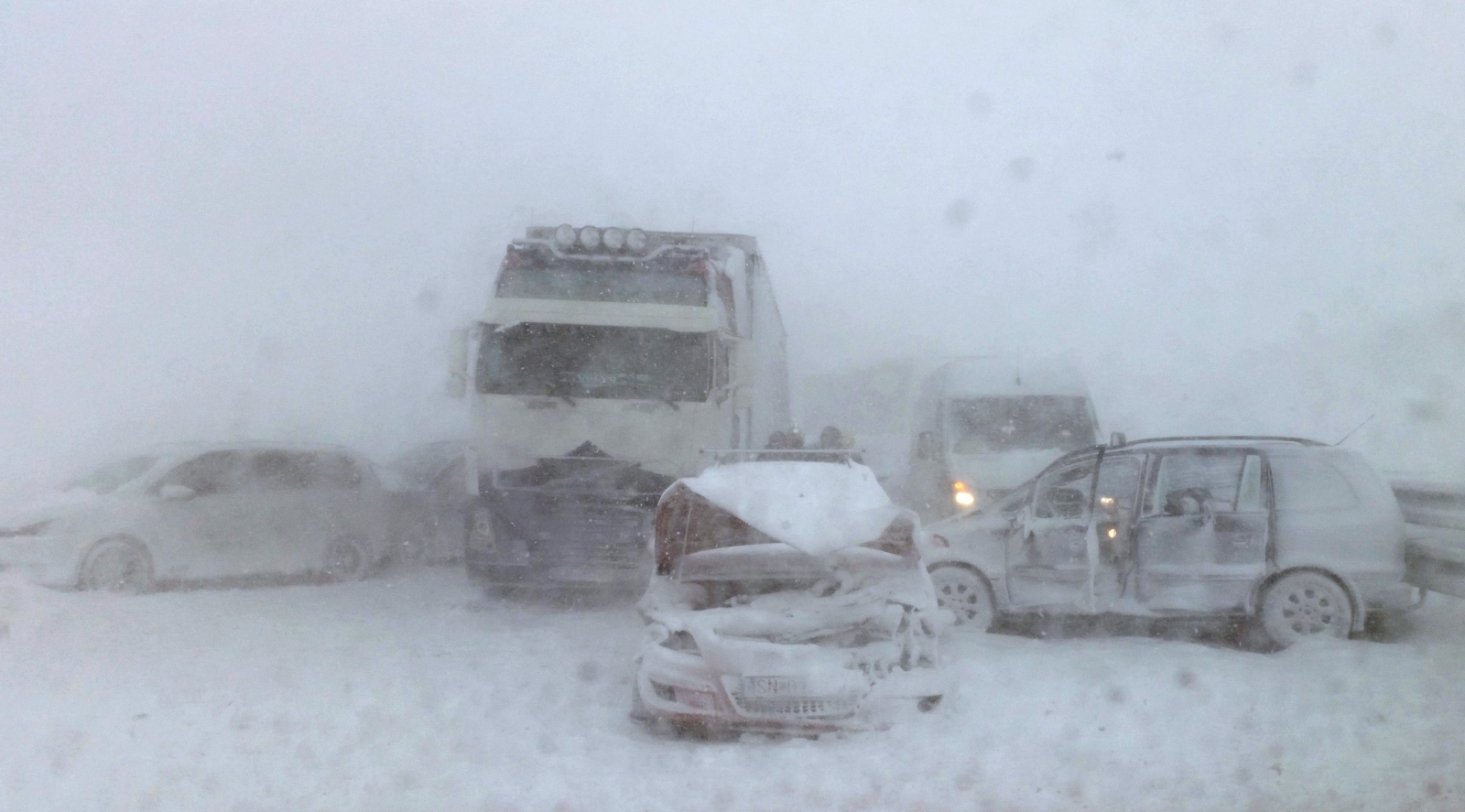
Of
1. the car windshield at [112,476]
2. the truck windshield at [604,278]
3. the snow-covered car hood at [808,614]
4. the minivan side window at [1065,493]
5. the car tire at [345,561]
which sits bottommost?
the car tire at [345,561]

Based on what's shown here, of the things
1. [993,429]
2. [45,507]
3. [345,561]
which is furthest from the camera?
[993,429]

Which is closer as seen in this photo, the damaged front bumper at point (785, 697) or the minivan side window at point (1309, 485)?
the damaged front bumper at point (785, 697)

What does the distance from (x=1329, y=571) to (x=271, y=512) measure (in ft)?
30.5

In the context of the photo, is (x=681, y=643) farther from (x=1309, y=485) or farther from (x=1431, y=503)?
(x=1431, y=503)

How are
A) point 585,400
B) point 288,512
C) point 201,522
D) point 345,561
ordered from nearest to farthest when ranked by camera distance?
point 585,400 < point 201,522 < point 288,512 < point 345,561

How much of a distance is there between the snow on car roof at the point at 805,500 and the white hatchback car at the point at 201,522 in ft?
18.6

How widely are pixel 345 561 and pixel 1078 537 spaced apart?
7.65m

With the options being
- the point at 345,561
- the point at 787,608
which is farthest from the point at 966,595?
the point at 345,561

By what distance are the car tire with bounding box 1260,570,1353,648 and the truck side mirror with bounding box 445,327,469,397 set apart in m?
6.97

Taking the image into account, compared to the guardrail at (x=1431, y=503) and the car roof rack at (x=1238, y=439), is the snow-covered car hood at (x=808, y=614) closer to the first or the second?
the car roof rack at (x=1238, y=439)

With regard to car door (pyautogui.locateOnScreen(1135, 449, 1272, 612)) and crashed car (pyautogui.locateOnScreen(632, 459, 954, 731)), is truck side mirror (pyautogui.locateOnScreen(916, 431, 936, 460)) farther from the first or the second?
crashed car (pyautogui.locateOnScreen(632, 459, 954, 731))

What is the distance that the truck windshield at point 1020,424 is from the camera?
520 inches

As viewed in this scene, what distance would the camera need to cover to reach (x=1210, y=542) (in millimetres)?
8281

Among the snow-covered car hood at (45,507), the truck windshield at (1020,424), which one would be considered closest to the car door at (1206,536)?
the truck windshield at (1020,424)
